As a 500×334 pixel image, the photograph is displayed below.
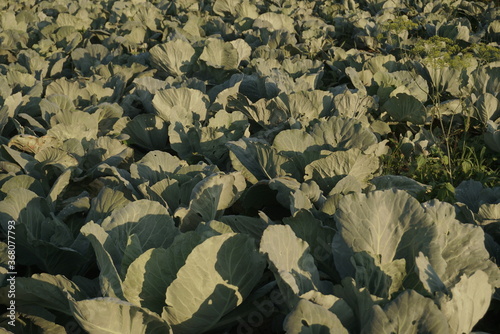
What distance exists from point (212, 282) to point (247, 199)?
835 mm

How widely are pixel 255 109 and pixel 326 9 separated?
4072 millimetres

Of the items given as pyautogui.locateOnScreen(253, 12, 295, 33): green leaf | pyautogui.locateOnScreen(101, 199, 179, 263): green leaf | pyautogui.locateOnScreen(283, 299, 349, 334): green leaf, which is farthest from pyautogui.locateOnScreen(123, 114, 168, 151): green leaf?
pyautogui.locateOnScreen(253, 12, 295, 33): green leaf

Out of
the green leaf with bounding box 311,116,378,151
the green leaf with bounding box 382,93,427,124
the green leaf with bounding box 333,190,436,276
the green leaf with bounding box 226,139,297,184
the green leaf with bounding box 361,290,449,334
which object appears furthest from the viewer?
the green leaf with bounding box 382,93,427,124

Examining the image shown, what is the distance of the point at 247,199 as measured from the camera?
2521 millimetres

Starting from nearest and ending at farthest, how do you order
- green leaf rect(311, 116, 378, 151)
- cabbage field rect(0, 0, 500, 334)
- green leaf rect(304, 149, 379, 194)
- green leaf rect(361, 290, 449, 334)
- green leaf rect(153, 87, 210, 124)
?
1. green leaf rect(361, 290, 449, 334)
2. cabbage field rect(0, 0, 500, 334)
3. green leaf rect(304, 149, 379, 194)
4. green leaf rect(311, 116, 378, 151)
5. green leaf rect(153, 87, 210, 124)

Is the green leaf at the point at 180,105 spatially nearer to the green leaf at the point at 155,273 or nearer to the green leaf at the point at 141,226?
the green leaf at the point at 141,226

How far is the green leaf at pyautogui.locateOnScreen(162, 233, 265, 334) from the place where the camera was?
168cm

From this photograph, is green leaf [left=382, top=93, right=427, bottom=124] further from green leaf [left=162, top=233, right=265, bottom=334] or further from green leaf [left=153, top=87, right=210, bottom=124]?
green leaf [left=162, top=233, right=265, bottom=334]

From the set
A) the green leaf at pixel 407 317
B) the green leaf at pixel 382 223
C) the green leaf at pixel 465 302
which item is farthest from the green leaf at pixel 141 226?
the green leaf at pixel 465 302

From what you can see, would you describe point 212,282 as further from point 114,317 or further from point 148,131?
point 148,131

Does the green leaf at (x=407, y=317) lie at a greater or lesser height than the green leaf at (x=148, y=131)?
greater

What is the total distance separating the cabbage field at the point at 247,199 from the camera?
1672 mm

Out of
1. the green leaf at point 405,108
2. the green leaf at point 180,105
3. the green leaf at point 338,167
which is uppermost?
the green leaf at point 338,167

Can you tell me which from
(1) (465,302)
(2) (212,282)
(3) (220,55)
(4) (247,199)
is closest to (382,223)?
(1) (465,302)
